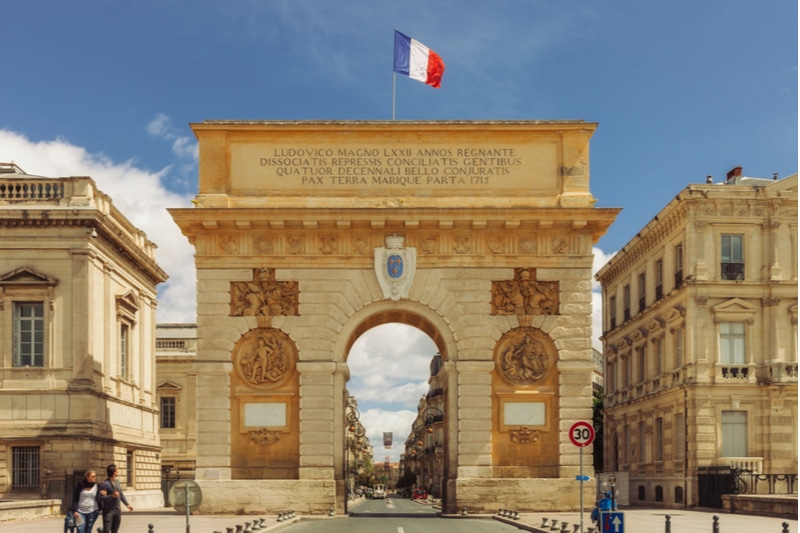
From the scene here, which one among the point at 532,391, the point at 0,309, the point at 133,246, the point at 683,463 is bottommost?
the point at 683,463

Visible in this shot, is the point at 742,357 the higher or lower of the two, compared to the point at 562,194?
lower

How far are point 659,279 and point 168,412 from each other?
31486 millimetres

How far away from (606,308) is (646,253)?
36.8 ft

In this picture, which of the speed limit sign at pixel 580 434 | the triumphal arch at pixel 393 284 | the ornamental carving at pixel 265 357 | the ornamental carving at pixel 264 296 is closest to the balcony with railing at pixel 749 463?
the triumphal arch at pixel 393 284

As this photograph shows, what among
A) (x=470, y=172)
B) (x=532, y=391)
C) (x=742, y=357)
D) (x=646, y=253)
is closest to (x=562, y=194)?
(x=470, y=172)

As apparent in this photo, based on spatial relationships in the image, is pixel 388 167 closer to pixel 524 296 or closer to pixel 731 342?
pixel 524 296

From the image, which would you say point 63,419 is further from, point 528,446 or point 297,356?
point 528,446

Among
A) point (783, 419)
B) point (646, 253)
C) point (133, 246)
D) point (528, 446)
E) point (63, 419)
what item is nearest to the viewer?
point (528, 446)

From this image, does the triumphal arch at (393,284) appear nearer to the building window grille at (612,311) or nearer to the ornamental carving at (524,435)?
the ornamental carving at (524,435)

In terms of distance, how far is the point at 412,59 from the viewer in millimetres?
37438

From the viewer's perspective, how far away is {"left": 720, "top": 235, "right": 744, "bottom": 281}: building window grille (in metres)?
45.0

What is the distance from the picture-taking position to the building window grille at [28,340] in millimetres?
40219

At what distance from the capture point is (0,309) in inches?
1575

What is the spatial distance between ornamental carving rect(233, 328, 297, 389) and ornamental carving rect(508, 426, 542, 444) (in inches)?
305
